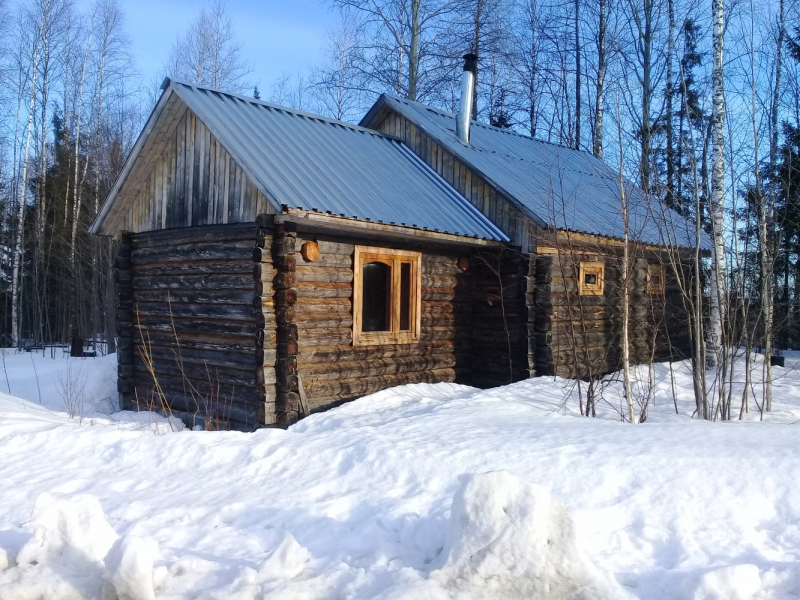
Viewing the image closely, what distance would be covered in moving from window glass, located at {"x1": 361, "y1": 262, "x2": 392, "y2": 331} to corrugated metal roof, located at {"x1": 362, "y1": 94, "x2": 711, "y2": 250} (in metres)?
2.60

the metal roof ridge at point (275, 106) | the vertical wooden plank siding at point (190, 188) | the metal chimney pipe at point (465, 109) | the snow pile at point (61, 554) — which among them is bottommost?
the snow pile at point (61, 554)

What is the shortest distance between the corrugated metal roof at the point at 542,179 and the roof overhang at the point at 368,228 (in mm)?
1277

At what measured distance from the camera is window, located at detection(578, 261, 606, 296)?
478 inches

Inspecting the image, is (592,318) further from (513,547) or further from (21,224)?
(21,224)

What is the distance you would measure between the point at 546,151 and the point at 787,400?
7932mm

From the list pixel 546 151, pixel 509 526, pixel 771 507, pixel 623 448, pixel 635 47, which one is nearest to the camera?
pixel 509 526

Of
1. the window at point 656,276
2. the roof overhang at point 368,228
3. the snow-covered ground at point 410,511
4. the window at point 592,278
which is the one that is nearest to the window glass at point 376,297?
the roof overhang at point 368,228

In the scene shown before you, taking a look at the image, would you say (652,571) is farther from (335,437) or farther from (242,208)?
(242,208)

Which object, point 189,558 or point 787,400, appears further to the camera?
point 787,400

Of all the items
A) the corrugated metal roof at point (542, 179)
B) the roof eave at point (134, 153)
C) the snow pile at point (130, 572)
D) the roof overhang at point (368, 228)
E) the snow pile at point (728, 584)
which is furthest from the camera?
the corrugated metal roof at point (542, 179)

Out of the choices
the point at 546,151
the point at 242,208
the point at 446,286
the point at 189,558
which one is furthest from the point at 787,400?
the point at 189,558

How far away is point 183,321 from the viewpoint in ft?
33.4

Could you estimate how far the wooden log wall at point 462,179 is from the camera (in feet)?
36.6

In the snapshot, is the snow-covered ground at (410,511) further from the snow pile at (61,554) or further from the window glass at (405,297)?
the window glass at (405,297)
